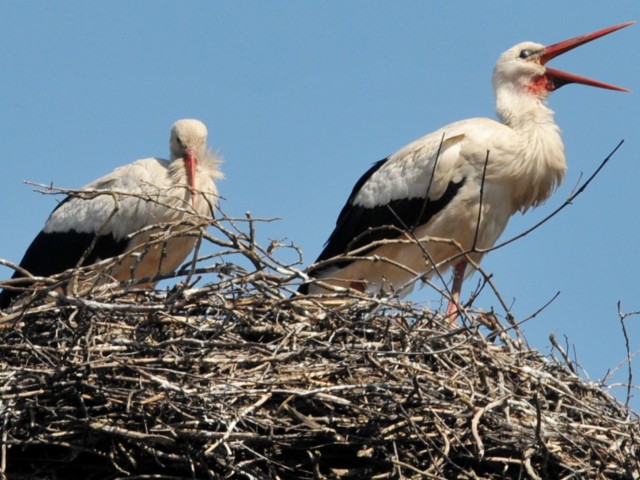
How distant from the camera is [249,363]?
6.20 metres

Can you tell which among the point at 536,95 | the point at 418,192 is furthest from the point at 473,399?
the point at 536,95

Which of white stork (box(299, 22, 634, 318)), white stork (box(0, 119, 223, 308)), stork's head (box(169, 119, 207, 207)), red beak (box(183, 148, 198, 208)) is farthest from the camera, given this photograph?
stork's head (box(169, 119, 207, 207))

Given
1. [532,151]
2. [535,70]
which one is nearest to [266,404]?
[532,151]

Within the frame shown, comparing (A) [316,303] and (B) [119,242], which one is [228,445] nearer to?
(A) [316,303]

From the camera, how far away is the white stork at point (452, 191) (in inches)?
332

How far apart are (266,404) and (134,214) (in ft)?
9.22

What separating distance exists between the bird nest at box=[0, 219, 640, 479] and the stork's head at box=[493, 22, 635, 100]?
3032 millimetres

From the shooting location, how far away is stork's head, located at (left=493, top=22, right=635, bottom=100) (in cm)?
917

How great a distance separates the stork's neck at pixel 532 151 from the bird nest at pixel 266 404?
2.32 m

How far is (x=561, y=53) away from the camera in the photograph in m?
9.42

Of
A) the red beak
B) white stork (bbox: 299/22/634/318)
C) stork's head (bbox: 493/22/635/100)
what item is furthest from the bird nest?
stork's head (bbox: 493/22/635/100)

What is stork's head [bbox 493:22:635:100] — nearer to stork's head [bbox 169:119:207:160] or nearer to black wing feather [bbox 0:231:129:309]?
stork's head [bbox 169:119:207:160]

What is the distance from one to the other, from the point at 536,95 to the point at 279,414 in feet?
12.5

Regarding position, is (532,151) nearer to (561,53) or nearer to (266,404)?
(561,53)
